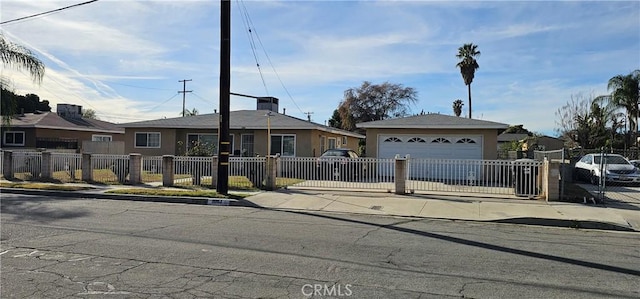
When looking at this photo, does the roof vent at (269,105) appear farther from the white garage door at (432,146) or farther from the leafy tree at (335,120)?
the leafy tree at (335,120)

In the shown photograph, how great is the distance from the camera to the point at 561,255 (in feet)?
23.5

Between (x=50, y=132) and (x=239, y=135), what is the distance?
16046 mm

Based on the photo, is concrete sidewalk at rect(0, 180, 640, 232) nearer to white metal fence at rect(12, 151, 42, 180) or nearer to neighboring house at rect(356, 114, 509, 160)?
white metal fence at rect(12, 151, 42, 180)

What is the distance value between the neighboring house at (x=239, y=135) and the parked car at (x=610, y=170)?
13.0m

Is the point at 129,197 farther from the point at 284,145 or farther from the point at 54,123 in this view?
the point at 54,123

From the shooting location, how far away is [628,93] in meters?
36.1

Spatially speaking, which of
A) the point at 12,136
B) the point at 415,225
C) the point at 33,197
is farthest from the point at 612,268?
the point at 12,136

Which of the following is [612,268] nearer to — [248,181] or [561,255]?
[561,255]

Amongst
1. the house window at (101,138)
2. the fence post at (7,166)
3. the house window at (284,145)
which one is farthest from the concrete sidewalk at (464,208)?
the house window at (101,138)

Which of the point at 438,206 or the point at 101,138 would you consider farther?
the point at 101,138

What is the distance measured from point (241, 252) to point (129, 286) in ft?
6.55

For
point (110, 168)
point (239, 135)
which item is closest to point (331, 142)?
point (239, 135)

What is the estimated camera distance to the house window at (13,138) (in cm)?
3259

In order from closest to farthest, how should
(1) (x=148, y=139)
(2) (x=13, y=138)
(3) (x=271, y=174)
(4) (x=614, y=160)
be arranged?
(3) (x=271, y=174)
(4) (x=614, y=160)
(1) (x=148, y=139)
(2) (x=13, y=138)
